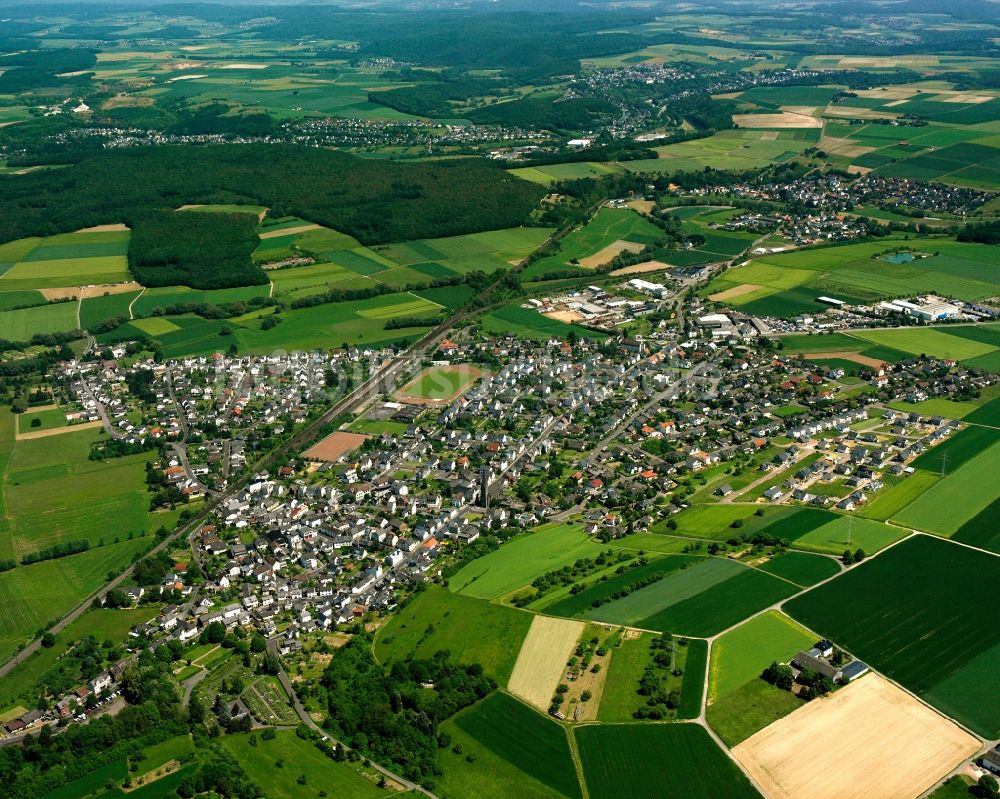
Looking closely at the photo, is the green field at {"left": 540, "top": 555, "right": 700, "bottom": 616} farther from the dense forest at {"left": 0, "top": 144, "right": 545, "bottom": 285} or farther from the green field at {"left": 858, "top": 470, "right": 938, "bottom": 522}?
the dense forest at {"left": 0, "top": 144, "right": 545, "bottom": 285}

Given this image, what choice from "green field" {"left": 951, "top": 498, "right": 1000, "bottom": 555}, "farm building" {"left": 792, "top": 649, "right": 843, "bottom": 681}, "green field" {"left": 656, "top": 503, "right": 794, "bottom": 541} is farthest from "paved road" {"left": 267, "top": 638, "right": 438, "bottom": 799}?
"green field" {"left": 951, "top": 498, "right": 1000, "bottom": 555}

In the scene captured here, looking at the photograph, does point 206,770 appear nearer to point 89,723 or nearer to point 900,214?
point 89,723

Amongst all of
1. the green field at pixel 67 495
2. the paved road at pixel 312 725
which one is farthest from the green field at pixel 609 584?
the green field at pixel 67 495

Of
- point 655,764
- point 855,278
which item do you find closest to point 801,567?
point 655,764

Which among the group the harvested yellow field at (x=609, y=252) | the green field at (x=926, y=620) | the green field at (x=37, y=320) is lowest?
the green field at (x=926, y=620)

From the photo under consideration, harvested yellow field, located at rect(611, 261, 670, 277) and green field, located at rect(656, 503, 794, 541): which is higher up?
harvested yellow field, located at rect(611, 261, 670, 277)

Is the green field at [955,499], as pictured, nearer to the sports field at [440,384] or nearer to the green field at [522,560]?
the green field at [522,560]
